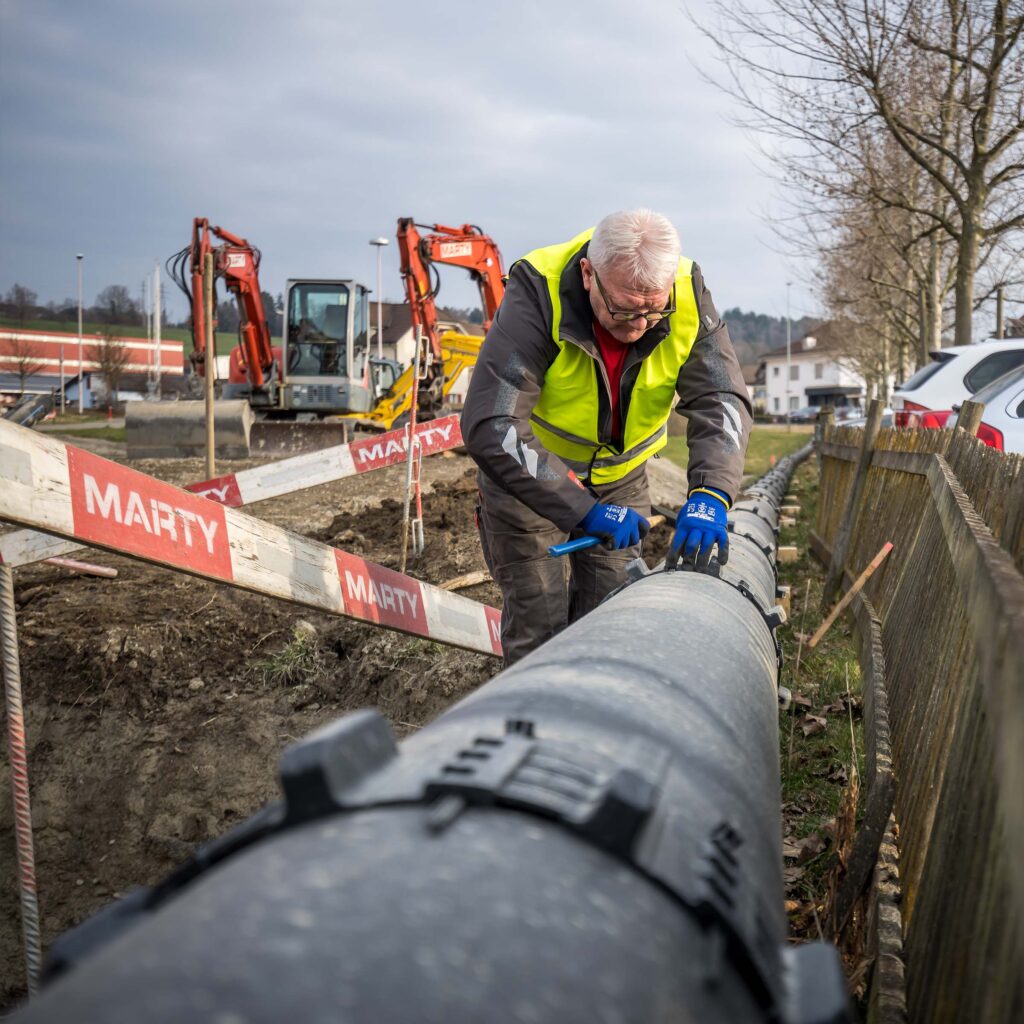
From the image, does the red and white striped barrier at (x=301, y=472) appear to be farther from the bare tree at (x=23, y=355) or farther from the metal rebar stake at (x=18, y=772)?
the bare tree at (x=23, y=355)

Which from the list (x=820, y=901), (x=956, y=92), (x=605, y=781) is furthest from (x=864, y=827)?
(x=956, y=92)

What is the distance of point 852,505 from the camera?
7492 mm

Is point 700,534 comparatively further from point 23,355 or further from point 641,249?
point 23,355

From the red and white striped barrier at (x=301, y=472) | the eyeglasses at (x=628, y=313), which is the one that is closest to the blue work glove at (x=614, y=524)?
the eyeglasses at (x=628, y=313)

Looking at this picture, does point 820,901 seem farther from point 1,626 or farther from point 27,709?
point 27,709

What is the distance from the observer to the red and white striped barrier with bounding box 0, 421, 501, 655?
284 cm

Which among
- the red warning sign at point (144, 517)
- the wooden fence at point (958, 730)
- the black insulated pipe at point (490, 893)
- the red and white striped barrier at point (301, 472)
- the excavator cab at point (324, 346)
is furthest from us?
the excavator cab at point (324, 346)

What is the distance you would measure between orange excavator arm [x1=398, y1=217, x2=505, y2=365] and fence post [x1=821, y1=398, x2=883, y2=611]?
837 cm

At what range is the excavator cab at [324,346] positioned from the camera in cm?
1823

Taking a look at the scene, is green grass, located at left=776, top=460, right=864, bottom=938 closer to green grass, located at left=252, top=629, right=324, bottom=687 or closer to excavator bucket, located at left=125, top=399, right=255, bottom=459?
green grass, located at left=252, top=629, right=324, bottom=687

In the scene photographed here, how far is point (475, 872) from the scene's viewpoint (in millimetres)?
1007

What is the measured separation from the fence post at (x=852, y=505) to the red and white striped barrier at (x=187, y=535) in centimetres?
385

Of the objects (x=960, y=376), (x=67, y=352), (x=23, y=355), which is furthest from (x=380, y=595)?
(x=67, y=352)

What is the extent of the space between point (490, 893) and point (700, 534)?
231 cm
